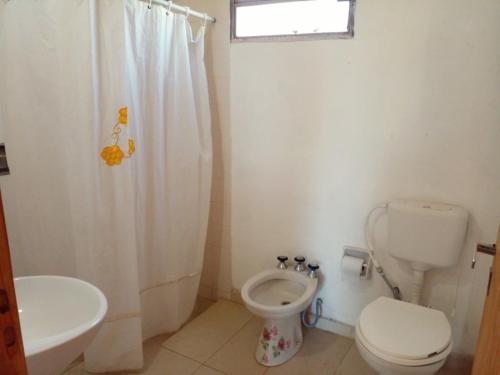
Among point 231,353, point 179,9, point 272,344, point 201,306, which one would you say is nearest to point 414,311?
point 272,344

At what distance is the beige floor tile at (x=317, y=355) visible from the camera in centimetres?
185

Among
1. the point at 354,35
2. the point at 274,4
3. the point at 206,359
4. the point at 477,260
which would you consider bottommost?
the point at 206,359

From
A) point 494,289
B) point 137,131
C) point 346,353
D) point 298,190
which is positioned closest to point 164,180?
point 137,131

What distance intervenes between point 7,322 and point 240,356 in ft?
5.42

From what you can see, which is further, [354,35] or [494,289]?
[354,35]

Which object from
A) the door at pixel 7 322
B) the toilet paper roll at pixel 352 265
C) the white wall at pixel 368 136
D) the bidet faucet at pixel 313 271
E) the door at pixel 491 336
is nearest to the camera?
the door at pixel 7 322

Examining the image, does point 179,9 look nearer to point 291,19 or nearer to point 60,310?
point 291,19

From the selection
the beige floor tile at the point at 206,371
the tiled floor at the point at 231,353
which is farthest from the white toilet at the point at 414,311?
the beige floor tile at the point at 206,371

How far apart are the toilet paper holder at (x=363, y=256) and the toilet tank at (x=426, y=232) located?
22 cm

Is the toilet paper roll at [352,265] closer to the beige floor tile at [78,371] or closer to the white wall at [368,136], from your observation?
the white wall at [368,136]

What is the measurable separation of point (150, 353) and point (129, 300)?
43 cm

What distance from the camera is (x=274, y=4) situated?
2.00m

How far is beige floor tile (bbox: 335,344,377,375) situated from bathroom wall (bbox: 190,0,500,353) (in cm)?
22

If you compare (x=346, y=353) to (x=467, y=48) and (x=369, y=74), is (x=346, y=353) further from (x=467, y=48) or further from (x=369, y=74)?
(x=467, y=48)
